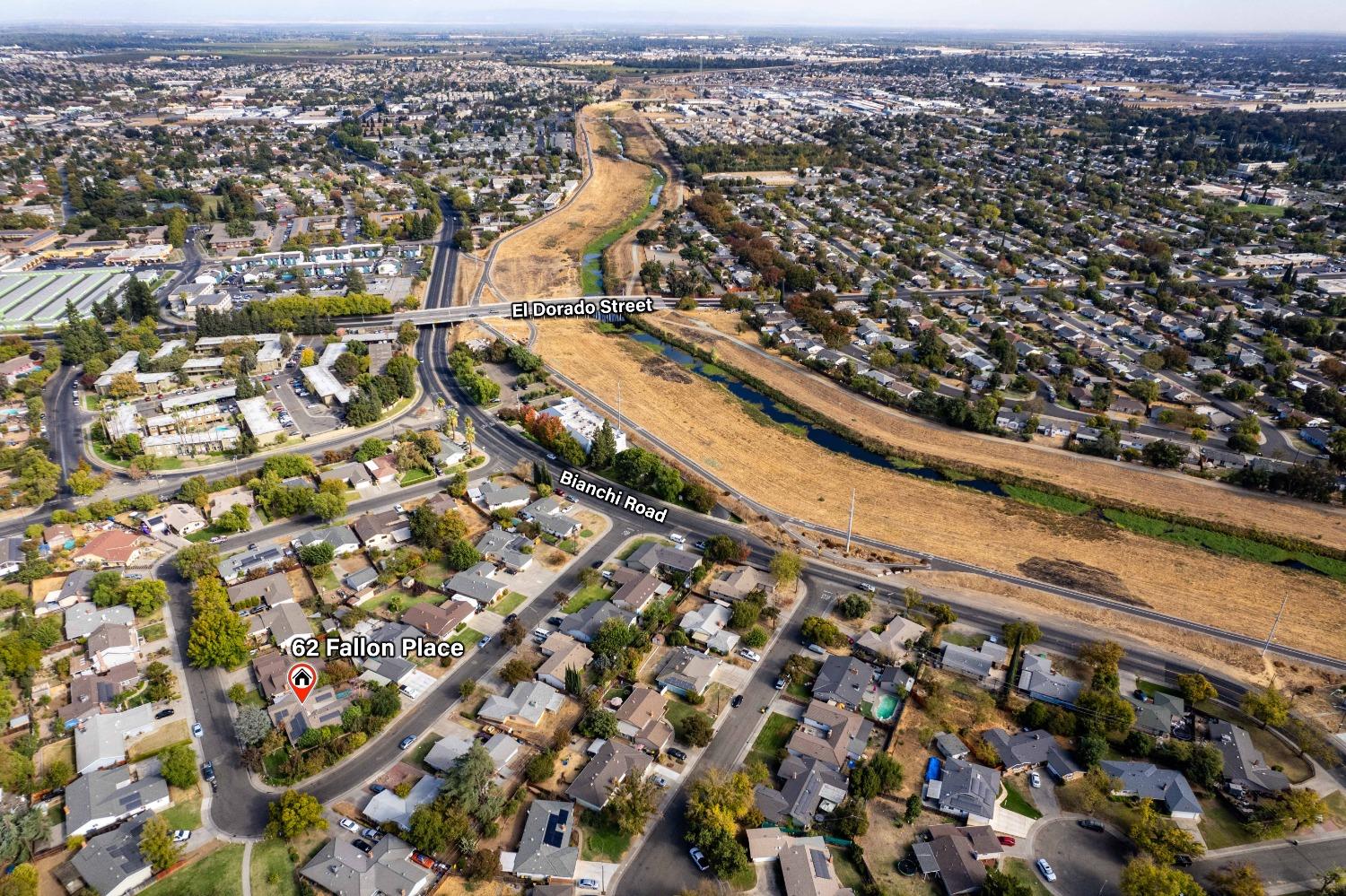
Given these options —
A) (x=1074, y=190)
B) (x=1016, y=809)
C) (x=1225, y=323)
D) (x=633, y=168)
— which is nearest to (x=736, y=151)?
(x=633, y=168)

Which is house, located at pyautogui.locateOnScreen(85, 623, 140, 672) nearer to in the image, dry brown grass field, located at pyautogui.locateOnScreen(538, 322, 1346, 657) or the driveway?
dry brown grass field, located at pyautogui.locateOnScreen(538, 322, 1346, 657)

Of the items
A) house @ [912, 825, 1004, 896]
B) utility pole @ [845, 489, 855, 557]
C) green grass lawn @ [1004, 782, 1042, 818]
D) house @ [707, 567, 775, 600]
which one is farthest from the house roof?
utility pole @ [845, 489, 855, 557]

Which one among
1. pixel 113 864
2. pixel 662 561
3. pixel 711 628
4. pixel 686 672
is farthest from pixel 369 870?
pixel 662 561

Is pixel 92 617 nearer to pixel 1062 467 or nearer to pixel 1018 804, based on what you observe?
pixel 1018 804

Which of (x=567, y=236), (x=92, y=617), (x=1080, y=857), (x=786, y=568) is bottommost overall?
(x=1080, y=857)

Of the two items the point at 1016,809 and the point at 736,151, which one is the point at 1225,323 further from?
the point at 736,151

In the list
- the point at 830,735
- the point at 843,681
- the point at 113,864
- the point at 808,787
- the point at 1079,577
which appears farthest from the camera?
the point at 1079,577
